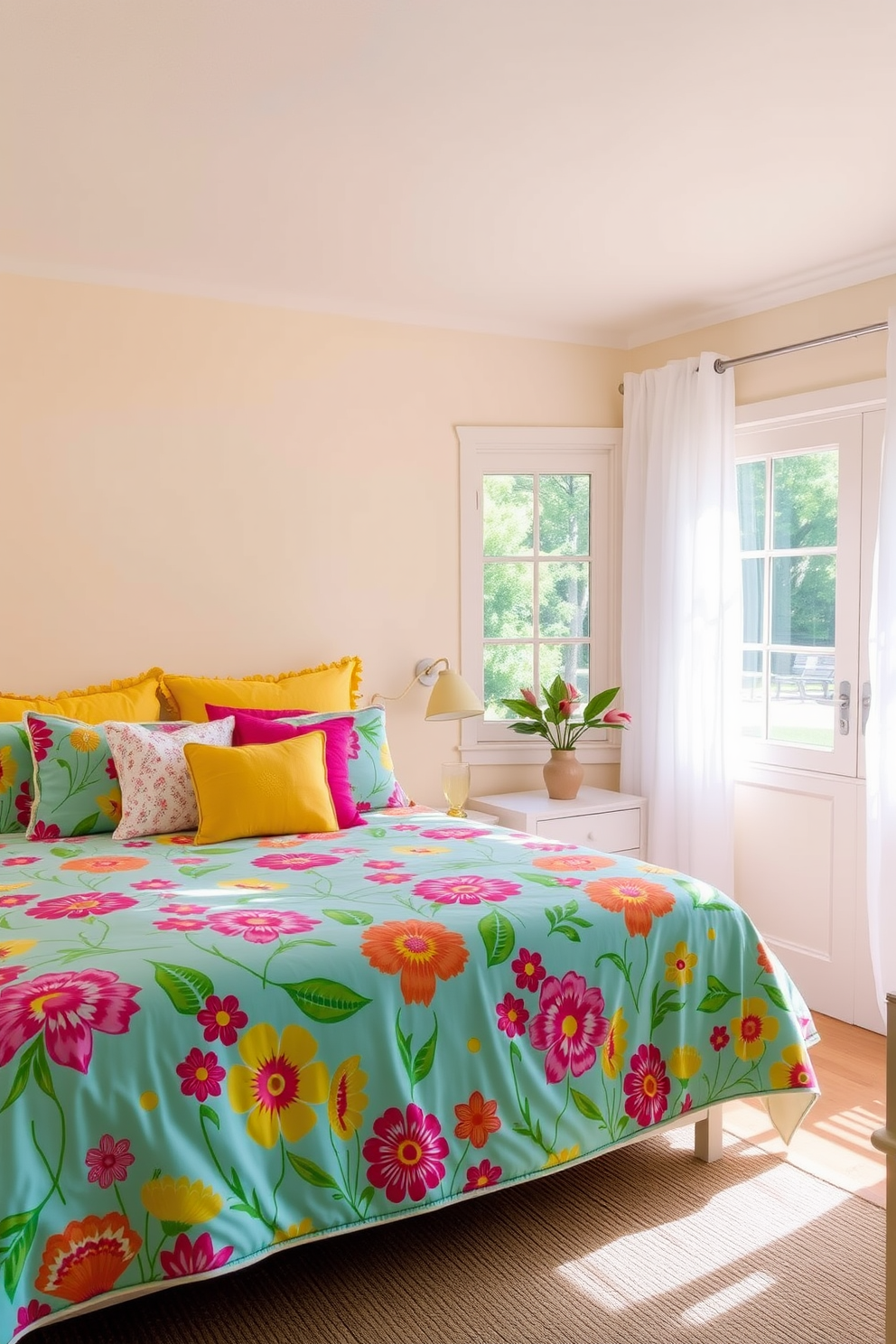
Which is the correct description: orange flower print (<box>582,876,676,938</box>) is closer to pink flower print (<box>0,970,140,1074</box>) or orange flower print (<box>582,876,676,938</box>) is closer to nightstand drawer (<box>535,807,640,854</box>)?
pink flower print (<box>0,970,140,1074</box>)

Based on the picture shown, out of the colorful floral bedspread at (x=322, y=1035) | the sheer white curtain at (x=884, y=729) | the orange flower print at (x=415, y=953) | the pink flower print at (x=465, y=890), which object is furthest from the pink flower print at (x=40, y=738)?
the sheer white curtain at (x=884, y=729)

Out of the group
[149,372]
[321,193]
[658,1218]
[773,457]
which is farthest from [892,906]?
[149,372]

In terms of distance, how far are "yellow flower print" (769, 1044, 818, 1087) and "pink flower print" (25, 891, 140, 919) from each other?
1525 millimetres

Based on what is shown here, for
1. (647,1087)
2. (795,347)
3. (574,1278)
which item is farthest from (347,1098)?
(795,347)

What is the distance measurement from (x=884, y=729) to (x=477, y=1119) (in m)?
1.97

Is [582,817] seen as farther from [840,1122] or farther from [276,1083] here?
[276,1083]

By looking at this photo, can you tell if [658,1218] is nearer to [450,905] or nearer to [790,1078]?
[790,1078]

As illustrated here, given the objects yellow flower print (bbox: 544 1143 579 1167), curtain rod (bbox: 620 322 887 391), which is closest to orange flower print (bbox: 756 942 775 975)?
yellow flower print (bbox: 544 1143 579 1167)

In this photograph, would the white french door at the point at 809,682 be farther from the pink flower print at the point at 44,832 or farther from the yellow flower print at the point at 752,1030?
the pink flower print at the point at 44,832

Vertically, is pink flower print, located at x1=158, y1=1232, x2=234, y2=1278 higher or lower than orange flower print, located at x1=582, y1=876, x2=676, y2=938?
lower

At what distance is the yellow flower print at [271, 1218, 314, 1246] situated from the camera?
6.38 ft

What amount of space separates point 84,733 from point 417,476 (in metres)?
1.80

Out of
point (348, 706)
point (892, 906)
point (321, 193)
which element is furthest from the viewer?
point (348, 706)

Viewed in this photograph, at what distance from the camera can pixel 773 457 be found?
161 inches
